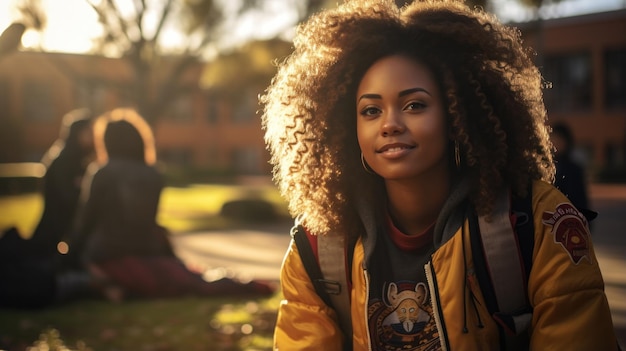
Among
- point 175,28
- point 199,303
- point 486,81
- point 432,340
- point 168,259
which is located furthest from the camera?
point 175,28

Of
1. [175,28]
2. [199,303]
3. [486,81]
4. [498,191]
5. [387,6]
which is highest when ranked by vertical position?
[175,28]

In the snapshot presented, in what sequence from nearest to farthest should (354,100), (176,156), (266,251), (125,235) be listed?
1. (354,100)
2. (125,235)
3. (266,251)
4. (176,156)

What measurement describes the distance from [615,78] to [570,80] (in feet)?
7.59

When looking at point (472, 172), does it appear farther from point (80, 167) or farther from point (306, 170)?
point (80, 167)

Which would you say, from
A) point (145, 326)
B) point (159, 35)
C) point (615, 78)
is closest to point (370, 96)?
point (145, 326)

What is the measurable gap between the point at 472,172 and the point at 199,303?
15.1 ft

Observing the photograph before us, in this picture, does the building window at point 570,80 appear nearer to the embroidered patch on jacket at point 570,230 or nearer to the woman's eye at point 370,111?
the woman's eye at point 370,111

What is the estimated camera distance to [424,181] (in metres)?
2.53

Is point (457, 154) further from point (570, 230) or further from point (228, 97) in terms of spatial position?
point (228, 97)

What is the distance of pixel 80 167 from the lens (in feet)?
25.7

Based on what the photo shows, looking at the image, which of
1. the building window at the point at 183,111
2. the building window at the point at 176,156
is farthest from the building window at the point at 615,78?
the building window at the point at 176,156

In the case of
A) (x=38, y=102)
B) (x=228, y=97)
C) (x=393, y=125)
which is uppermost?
(x=38, y=102)

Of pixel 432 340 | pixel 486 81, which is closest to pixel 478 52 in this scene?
pixel 486 81

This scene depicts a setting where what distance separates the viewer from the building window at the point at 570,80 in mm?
34594
